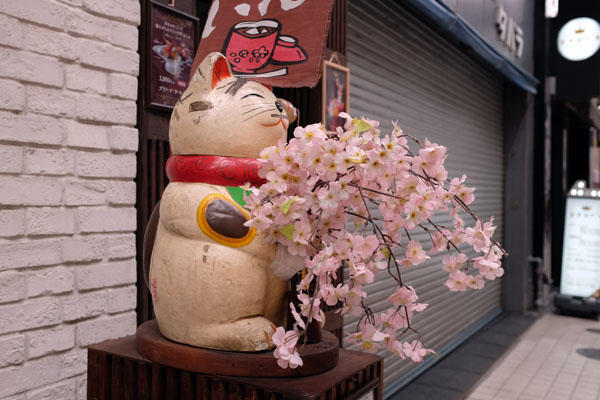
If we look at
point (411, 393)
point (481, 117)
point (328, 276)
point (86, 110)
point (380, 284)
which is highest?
point (481, 117)

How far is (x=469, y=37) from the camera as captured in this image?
5418 mm

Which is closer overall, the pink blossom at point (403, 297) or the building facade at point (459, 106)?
the pink blossom at point (403, 297)

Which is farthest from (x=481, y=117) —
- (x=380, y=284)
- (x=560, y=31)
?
(x=380, y=284)

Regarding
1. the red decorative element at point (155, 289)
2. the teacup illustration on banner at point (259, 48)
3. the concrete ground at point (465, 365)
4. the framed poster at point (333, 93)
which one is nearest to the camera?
the red decorative element at point (155, 289)

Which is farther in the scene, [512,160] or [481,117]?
[512,160]

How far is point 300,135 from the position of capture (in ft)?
4.62

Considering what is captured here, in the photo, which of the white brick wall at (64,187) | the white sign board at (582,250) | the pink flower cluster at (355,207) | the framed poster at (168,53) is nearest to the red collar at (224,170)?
the pink flower cluster at (355,207)

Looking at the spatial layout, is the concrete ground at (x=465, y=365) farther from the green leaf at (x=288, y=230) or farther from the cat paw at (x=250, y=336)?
the green leaf at (x=288, y=230)

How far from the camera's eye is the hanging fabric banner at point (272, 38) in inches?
69.5

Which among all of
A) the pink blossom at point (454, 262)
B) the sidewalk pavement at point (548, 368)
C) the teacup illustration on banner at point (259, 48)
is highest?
the teacup illustration on banner at point (259, 48)

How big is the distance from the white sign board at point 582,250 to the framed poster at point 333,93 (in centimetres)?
610

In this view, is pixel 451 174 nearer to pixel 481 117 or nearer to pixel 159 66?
pixel 481 117

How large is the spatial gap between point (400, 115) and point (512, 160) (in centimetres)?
414

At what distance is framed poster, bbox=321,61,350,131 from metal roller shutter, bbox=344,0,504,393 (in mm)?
798
